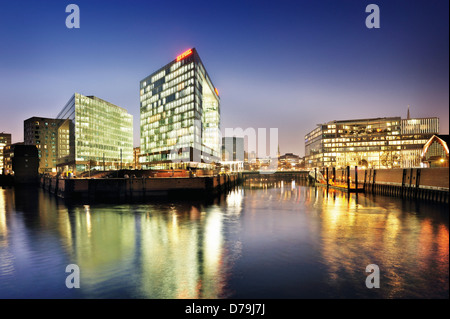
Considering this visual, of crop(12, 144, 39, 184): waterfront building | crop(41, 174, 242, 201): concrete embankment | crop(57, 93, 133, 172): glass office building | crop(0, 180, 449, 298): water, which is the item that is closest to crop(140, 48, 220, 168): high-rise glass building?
crop(57, 93, 133, 172): glass office building

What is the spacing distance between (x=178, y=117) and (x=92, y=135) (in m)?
53.8

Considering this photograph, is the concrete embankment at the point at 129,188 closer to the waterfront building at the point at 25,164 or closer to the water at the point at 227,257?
the water at the point at 227,257

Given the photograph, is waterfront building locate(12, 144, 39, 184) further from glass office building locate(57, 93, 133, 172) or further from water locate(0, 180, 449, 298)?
water locate(0, 180, 449, 298)

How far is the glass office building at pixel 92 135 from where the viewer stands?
5655 inches

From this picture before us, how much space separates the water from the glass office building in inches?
4110

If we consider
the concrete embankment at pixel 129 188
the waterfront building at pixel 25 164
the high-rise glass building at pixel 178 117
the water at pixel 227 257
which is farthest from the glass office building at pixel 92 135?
the water at pixel 227 257

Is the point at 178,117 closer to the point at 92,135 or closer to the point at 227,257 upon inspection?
the point at 92,135

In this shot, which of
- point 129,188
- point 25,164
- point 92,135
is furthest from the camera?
point 92,135

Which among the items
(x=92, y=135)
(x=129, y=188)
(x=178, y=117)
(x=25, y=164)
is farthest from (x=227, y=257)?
(x=92, y=135)

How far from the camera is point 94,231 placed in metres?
28.5

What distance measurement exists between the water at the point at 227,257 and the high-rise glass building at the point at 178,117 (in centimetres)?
9299

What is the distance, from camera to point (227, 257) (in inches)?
756
